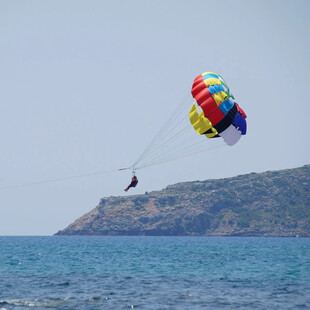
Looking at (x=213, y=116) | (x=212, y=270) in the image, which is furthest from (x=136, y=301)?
(x=212, y=270)

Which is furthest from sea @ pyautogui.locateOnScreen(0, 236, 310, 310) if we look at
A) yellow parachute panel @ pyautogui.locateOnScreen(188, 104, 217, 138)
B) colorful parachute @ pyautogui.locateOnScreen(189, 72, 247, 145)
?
yellow parachute panel @ pyautogui.locateOnScreen(188, 104, 217, 138)

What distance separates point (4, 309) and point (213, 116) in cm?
1799

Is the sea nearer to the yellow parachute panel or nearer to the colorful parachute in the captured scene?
the colorful parachute

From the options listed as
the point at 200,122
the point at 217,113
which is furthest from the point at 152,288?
the point at 217,113

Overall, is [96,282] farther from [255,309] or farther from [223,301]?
[255,309]

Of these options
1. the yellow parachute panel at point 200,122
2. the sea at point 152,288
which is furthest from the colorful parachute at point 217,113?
the sea at point 152,288

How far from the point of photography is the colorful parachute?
3934cm

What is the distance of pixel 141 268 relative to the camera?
58438 mm

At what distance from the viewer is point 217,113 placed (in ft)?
129

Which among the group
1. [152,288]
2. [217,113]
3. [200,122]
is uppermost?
[217,113]

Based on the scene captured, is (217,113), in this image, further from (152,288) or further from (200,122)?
(152,288)

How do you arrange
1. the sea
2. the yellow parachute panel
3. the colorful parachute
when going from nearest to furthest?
the sea, the colorful parachute, the yellow parachute panel

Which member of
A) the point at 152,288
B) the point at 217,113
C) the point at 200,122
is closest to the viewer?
the point at 217,113

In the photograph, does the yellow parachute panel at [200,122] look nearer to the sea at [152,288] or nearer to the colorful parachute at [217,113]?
the colorful parachute at [217,113]
